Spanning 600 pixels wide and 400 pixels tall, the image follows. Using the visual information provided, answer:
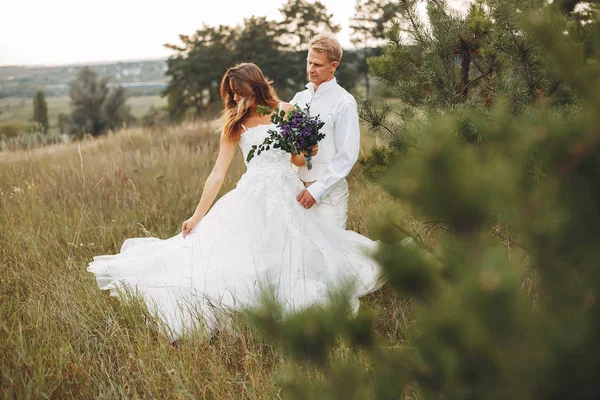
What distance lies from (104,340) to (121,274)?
969 millimetres

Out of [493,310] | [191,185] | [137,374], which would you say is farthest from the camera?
[191,185]

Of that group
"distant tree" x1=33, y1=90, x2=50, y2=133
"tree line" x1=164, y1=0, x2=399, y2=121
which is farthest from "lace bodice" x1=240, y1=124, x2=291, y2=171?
"distant tree" x1=33, y1=90, x2=50, y2=133

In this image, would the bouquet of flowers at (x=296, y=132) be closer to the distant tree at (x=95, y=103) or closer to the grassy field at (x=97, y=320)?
the grassy field at (x=97, y=320)

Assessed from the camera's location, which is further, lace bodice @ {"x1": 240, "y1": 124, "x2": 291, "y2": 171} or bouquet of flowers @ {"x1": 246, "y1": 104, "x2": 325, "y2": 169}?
lace bodice @ {"x1": 240, "y1": 124, "x2": 291, "y2": 171}

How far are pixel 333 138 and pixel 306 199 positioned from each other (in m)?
0.53

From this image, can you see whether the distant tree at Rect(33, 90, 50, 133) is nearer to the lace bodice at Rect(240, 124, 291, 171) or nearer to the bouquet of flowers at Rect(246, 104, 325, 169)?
the lace bodice at Rect(240, 124, 291, 171)

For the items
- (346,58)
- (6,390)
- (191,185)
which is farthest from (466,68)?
(346,58)

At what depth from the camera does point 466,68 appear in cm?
355

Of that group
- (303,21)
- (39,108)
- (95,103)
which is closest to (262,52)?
(303,21)

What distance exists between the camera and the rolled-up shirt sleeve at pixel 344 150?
3.67 metres

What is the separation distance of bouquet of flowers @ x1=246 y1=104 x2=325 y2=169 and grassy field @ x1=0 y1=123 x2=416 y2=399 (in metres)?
0.72

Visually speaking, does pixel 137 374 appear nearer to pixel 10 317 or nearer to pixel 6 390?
pixel 6 390

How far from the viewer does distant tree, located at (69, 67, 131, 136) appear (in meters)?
41.2

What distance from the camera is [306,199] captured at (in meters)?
3.80
